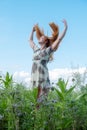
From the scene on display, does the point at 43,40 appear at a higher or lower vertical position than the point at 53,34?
lower

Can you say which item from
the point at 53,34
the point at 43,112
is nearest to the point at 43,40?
the point at 53,34

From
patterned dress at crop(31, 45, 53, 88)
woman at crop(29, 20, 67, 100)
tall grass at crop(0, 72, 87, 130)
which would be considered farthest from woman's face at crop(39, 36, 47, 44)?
tall grass at crop(0, 72, 87, 130)

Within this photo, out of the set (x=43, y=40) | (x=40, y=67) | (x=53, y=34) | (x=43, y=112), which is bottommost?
(x=43, y=112)

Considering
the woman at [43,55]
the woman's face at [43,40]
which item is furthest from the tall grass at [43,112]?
the woman's face at [43,40]

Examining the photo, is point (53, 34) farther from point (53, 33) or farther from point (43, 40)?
point (43, 40)

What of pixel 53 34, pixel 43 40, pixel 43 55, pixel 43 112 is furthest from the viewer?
pixel 53 34

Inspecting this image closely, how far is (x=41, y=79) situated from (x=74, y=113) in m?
2.91

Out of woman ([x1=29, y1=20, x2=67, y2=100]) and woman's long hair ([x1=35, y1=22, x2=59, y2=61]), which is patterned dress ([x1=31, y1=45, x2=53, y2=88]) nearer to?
woman ([x1=29, y1=20, x2=67, y2=100])

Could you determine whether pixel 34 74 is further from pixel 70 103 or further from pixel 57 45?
pixel 70 103

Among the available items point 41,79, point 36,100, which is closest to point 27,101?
point 36,100

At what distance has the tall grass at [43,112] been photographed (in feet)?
16.5

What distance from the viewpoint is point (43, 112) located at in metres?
5.05

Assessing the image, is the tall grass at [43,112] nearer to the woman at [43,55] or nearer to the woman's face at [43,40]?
the woman at [43,55]

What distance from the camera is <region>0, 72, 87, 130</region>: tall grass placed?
16.5 feet
